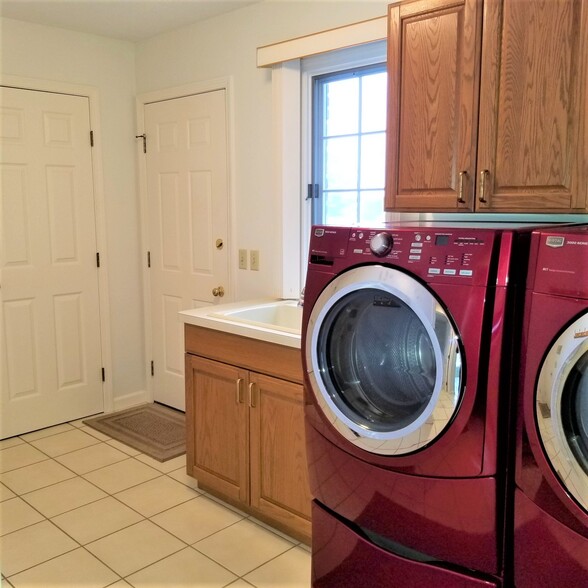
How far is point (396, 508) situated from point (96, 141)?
9.77ft

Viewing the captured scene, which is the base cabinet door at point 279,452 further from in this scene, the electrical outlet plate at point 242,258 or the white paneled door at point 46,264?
the white paneled door at point 46,264

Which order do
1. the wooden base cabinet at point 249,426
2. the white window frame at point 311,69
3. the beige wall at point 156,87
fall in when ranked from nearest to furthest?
the wooden base cabinet at point 249,426
the white window frame at point 311,69
the beige wall at point 156,87

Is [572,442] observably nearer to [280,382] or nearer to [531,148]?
[531,148]

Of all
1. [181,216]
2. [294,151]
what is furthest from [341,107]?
[181,216]

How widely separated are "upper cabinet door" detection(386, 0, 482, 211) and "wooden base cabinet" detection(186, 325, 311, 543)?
0.79 meters

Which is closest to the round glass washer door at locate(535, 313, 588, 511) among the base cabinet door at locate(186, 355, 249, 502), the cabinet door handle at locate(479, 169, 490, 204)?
the cabinet door handle at locate(479, 169, 490, 204)

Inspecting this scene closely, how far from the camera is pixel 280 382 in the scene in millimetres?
2387

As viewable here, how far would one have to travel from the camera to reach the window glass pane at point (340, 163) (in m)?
2.96

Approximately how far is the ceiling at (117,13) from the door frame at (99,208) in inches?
13.3

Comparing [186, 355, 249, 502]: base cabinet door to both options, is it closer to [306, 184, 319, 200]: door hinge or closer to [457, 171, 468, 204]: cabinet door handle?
[306, 184, 319, 200]: door hinge

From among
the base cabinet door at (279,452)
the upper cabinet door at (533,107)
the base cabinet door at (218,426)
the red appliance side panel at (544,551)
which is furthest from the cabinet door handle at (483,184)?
the base cabinet door at (218,426)

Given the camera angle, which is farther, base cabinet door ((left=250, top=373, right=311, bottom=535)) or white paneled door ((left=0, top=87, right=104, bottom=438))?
white paneled door ((left=0, top=87, right=104, bottom=438))

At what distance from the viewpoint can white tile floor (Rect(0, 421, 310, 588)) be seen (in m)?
2.26

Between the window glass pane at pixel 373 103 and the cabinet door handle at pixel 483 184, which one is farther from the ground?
the window glass pane at pixel 373 103
